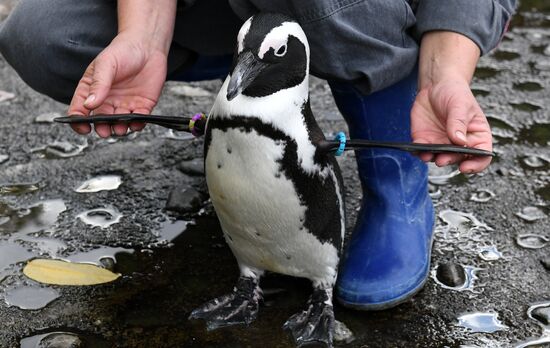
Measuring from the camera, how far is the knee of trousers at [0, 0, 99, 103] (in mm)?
2025

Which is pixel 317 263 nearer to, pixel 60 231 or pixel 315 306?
pixel 315 306

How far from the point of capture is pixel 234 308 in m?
1.87

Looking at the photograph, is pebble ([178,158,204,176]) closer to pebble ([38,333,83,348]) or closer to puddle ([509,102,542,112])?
pebble ([38,333,83,348])

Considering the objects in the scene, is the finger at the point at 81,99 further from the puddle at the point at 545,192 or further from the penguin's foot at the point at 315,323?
the puddle at the point at 545,192

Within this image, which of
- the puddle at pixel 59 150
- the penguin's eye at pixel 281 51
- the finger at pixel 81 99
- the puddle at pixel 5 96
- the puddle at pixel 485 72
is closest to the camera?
the penguin's eye at pixel 281 51

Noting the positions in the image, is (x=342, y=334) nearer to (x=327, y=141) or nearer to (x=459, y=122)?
(x=327, y=141)

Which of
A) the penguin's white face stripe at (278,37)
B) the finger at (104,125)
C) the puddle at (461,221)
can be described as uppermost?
the penguin's white face stripe at (278,37)

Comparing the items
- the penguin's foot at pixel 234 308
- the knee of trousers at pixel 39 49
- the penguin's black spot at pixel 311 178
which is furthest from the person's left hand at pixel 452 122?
the knee of trousers at pixel 39 49

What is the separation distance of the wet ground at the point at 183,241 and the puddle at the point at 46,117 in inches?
0.6

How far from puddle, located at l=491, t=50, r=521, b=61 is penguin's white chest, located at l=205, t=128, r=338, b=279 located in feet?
5.53

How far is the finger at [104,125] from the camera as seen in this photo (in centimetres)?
183

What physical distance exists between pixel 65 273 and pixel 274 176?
0.63 metres

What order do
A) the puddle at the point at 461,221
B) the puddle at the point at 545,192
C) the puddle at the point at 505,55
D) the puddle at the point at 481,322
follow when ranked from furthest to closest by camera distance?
the puddle at the point at 505,55
the puddle at the point at 545,192
the puddle at the point at 461,221
the puddle at the point at 481,322

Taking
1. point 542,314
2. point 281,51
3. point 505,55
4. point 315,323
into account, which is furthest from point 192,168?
point 505,55
